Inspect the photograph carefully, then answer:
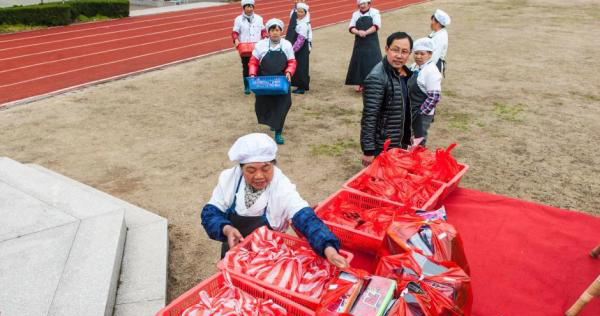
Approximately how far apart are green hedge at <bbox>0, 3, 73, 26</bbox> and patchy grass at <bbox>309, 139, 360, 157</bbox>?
15.9m

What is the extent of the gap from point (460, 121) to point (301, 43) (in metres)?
3.20

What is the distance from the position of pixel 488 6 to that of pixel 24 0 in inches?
924

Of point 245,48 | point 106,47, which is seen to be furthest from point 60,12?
point 245,48

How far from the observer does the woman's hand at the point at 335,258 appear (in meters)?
2.21

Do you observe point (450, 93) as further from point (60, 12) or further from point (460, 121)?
point (60, 12)

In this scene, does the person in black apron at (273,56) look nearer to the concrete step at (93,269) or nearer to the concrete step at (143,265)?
the concrete step at (143,265)

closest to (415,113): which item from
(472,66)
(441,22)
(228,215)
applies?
(441,22)

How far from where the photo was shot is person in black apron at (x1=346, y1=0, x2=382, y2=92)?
8.09 m

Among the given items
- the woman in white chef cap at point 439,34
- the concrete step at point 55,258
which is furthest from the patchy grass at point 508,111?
the concrete step at point 55,258

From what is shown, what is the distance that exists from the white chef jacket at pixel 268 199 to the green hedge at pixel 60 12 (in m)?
18.1

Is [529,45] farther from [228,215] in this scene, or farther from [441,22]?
[228,215]

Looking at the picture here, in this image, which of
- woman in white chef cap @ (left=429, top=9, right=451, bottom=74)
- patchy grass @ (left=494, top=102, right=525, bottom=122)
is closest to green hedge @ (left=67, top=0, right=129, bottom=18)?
woman in white chef cap @ (left=429, top=9, right=451, bottom=74)

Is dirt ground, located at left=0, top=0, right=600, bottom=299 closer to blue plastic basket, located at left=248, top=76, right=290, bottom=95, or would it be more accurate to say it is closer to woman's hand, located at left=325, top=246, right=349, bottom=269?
blue plastic basket, located at left=248, top=76, right=290, bottom=95

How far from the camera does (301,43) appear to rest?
26.3 feet
